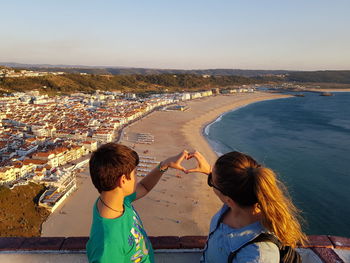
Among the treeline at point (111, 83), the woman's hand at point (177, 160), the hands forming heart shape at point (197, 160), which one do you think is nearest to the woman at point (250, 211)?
the hands forming heart shape at point (197, 160)

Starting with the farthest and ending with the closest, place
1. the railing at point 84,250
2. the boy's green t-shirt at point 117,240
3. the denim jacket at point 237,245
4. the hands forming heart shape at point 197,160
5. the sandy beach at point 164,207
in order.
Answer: the sandy beach at point 164,207, the railing at point 84,250, the hands forming heart shape at point 197,160, the boy's green t-shirt at point 117,240, the denim jacket at point 237,245

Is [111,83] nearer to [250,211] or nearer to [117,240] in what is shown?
[117,240]

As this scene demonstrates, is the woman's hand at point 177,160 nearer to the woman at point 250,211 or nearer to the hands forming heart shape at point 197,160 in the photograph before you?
the hands forming heart shape at point 197,160

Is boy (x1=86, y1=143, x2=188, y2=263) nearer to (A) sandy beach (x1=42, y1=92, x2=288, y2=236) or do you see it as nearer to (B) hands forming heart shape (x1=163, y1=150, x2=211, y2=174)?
(B) hands forming heart shape (x1=163, y1=150, x2=211, y2=174)

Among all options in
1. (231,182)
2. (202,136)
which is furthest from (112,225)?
(202,136)

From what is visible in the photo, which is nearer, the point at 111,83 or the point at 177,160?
the point at 177,160

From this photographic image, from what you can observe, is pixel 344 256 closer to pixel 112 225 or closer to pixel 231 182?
pixel 231 182

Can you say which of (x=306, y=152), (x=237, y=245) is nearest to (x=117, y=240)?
(x=237, y=245)
